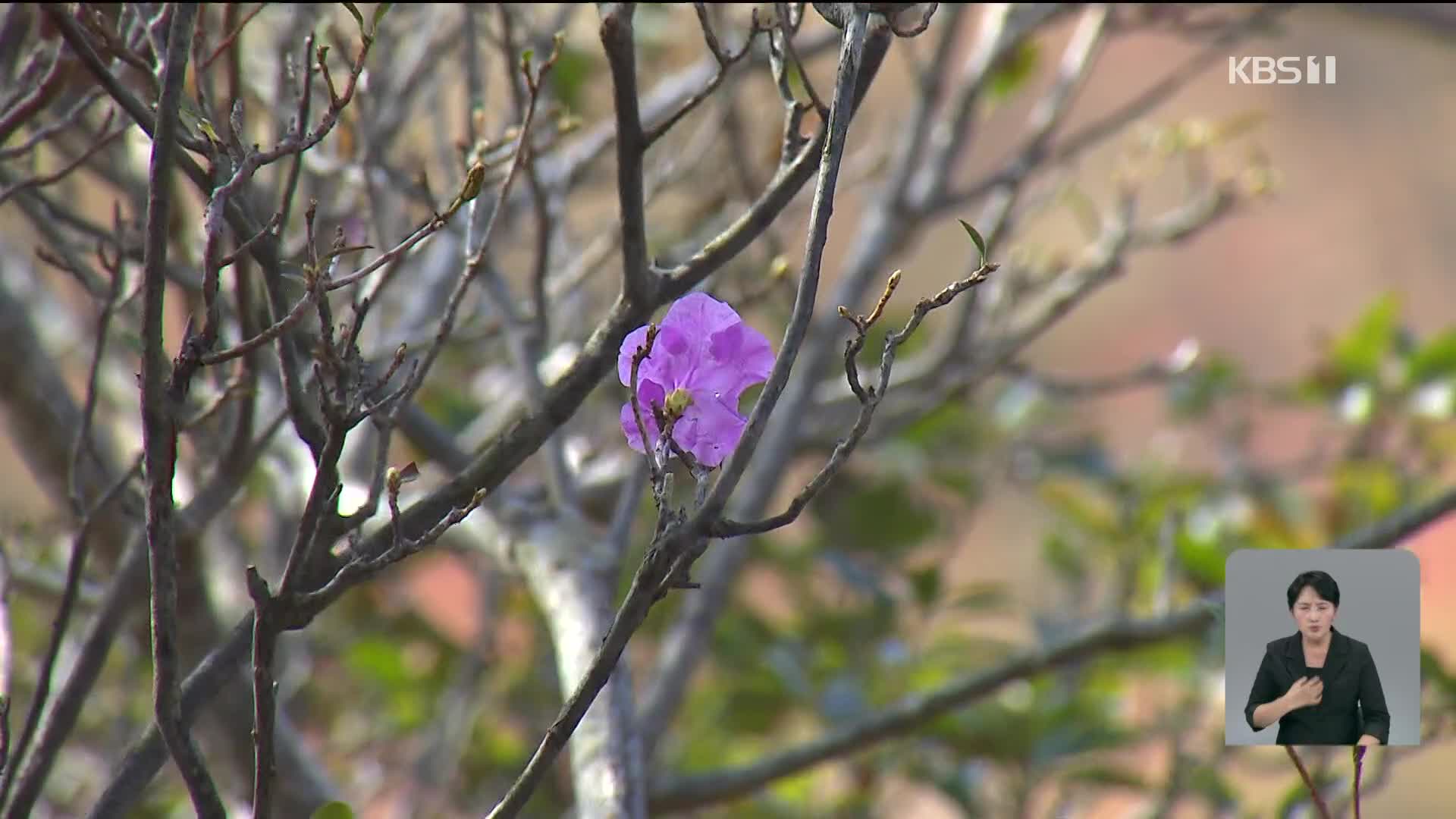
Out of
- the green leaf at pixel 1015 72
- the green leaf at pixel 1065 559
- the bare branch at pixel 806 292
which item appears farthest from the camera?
the green leaf at pixel 1065 559

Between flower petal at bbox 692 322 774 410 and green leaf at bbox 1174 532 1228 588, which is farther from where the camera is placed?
green leaf at bbox 1174 532 1228 588

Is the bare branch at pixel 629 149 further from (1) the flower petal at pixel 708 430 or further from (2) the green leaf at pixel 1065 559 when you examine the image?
(2) the green leaf at pixel 1065 559

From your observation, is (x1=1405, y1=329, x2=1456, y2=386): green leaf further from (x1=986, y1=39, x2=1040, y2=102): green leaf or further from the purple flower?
the purple flower

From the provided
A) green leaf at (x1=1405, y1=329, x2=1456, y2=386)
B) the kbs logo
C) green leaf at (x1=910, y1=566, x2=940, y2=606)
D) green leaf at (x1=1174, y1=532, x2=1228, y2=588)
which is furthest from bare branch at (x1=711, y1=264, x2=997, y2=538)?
green leaf at (x1=1405, y1=329, x2=1456, y2=386)

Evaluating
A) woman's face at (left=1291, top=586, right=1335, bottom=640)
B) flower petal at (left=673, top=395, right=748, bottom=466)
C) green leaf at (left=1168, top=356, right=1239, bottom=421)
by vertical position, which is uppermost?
green leaf at (left=1168, top=356, right=1239, bottom=421)

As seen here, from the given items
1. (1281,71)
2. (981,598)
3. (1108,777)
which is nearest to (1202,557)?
(1108,777)

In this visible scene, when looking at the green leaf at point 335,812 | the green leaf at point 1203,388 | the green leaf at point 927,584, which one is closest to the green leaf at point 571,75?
the green leaf at point 927,584

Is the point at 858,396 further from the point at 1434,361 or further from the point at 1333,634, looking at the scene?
the point at 1434,361
